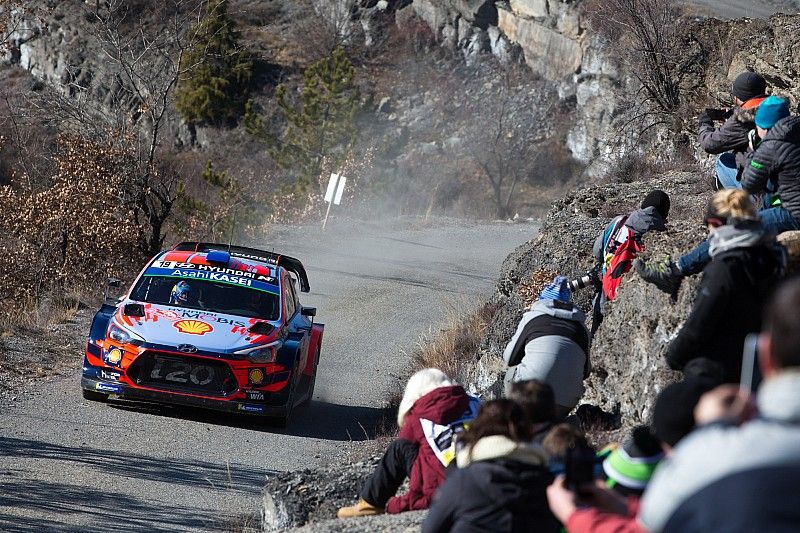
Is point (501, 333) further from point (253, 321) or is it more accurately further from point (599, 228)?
point (253, 321)

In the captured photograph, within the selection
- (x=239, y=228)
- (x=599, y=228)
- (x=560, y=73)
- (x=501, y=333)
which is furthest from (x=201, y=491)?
(x=560, y=73)

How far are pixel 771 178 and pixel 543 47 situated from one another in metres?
51.2

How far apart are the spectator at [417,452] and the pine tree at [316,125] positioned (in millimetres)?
38124

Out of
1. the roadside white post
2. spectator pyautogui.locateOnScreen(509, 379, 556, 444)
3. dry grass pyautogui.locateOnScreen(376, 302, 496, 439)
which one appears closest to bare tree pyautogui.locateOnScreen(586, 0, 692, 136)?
dry grass pyautogui.locateOnScreen(376, 302, 496, 439)

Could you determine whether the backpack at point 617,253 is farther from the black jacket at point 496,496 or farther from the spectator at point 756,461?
the spectator at point 756,461

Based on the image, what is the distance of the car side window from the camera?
43.5 ft

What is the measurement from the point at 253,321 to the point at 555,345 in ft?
15.6

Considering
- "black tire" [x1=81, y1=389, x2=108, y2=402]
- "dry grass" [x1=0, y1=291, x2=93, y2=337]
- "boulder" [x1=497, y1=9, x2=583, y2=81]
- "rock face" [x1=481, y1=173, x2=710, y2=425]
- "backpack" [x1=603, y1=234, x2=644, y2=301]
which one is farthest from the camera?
"boulder" [x1=497, y1=9, x2=583, y2=81]

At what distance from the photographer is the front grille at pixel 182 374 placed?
38.3 ft

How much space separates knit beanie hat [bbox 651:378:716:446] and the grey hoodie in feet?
13.3

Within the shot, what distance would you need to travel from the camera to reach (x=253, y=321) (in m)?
12.5

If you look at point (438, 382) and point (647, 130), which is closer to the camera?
point (438, 382)

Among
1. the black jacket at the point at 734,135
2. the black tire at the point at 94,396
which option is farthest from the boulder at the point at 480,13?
the black jacket at the point at 734,135

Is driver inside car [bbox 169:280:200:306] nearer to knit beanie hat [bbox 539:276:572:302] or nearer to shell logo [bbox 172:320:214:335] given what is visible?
shell logo [bbox 172:320:214:335]
